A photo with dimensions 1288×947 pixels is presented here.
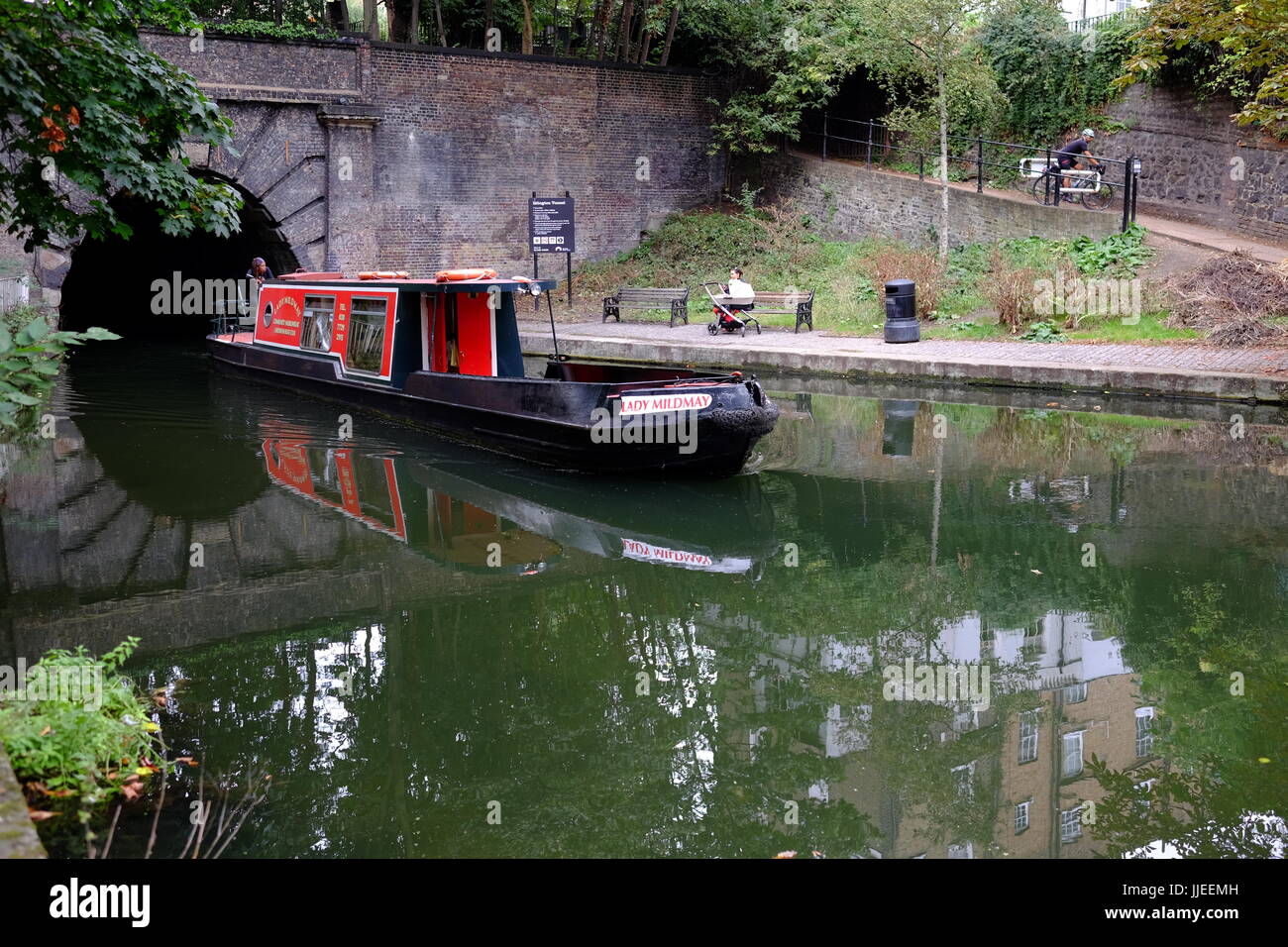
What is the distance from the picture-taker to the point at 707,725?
6070 mm

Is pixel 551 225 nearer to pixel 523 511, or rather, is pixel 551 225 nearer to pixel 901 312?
pixel 901 312

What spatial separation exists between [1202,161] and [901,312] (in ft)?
22.7

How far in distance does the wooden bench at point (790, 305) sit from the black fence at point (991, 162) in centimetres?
367

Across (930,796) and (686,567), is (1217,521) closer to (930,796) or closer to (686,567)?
(686,567)

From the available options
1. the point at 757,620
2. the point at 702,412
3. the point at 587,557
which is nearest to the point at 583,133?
the point at 702,412

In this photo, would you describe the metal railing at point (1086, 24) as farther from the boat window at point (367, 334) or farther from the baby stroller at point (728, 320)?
the boat window at point (367, 334)

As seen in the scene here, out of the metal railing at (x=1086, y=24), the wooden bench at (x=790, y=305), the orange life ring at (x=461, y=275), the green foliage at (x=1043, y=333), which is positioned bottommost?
the green foliage at (x=1043, y=333)

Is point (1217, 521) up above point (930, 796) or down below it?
above

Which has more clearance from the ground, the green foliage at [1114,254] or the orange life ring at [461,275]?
the green foliage at [1114,254]

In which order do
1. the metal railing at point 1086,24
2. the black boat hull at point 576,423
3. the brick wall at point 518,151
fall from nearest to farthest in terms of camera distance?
the black boat hull at point 576,423
the brick wall at point 518,151
the metal railing at point 1086,24

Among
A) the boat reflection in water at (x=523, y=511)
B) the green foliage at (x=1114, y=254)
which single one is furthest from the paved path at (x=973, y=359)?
the boat reflection in water at (x=523, y=511)

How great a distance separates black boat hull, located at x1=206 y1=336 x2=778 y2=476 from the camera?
419 inches

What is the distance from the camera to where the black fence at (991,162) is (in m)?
19.3

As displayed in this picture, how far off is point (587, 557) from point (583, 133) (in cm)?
1626
